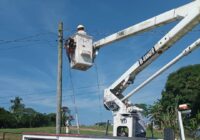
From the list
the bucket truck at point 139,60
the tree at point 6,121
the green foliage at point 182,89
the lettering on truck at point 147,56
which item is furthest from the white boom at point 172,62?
the tree at point 6,121

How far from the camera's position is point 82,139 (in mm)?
9477

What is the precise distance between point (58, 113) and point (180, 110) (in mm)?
14756

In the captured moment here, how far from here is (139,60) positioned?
1316 centimetres

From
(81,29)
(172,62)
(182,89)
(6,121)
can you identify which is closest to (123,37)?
(81,29)

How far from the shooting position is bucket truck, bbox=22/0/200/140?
1137cm

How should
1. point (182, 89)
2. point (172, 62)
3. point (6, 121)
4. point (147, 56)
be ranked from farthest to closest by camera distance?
point (6, 121), point (182, 89), point (147, 56), point (172, 62)

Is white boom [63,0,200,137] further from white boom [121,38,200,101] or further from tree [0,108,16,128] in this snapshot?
tree [0,108,16,128]

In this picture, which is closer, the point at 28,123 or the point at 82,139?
the point at 82,139

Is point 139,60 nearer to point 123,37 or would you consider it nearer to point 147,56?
point 147,56

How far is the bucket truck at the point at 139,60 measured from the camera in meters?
11.4

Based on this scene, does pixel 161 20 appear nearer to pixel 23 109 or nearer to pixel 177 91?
pixel 177 91

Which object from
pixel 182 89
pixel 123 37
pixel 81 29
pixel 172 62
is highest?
pixel 182 89

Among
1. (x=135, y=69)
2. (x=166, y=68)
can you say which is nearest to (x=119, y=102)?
(x=135, y=69)

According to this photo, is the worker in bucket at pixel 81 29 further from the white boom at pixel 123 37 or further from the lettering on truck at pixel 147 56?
the lettering on truck at pixel 147 56
